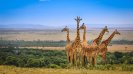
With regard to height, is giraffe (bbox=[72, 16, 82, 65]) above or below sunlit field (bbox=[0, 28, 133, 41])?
above

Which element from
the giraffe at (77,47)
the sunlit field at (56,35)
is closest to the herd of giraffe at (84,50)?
the giraffe at (77,47)

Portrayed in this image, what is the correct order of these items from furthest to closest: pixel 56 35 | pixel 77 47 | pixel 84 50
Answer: pixel 56 35 → pixel 77 47 → pixel 84 50

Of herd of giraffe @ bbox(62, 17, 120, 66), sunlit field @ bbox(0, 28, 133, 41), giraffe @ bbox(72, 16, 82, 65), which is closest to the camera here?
herd of giraffe @ bbox(62, 17, 120, 66)

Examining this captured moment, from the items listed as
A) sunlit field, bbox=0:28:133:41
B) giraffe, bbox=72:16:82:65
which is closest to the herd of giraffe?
giraffe, bbox=72:16:82:65

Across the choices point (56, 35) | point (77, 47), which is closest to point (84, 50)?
point (77, 47)

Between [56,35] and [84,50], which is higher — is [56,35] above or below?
below

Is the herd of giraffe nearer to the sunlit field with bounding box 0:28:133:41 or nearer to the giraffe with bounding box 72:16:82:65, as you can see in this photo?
the giraffe with bounding box 72:16:82:65

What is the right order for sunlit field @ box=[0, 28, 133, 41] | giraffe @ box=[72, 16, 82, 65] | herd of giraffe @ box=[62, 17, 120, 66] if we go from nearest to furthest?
herd of giraffe @ box=[62, 17, 120, 66] < giraffe @ box=[72, 16, 82, 65] < sunlit field @ box=[0, 28, 133, 41]

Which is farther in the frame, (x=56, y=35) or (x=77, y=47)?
(x=56, y=35)

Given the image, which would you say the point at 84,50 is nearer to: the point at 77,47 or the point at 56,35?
the point at 77,47

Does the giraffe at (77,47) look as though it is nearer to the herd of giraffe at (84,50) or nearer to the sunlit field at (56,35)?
the herd of giraffe at (84,50)

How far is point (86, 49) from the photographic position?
459 inches

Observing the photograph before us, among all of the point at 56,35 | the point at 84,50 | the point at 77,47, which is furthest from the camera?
the point at 56,35

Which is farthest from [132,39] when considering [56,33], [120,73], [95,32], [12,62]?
[120,73]
